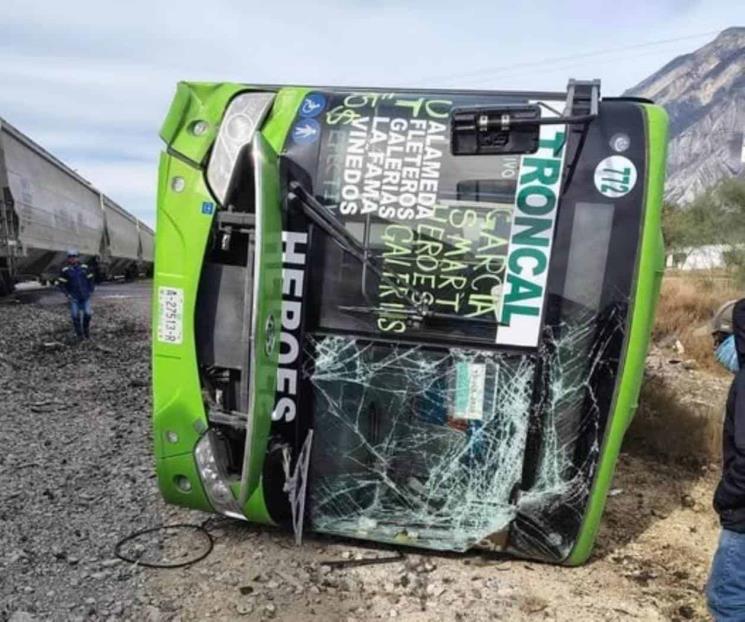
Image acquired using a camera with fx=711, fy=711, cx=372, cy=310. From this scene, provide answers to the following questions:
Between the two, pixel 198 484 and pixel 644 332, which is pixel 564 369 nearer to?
pixel 644 332

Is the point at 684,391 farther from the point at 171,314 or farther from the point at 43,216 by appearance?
the point at 43,216

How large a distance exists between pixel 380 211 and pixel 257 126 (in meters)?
0.72

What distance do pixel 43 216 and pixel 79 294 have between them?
26.9 ft

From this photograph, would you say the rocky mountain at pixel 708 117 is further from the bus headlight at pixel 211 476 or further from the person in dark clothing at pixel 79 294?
the bus headlight at pixel 211 476

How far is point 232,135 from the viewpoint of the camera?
10.8 ft

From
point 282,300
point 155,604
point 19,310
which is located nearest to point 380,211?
point 282,300

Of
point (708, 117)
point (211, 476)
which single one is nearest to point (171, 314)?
point (211, 476)

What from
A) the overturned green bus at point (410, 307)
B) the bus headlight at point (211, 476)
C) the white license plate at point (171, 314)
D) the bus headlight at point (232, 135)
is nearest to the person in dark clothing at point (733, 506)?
the overturned green bus at point (410, 307)

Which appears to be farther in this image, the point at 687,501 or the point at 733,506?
the point at 687,501

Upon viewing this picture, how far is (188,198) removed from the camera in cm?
329

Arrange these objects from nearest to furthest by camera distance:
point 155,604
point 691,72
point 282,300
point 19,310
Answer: point 155,604, point 282,300, point 19,310, point 691,72

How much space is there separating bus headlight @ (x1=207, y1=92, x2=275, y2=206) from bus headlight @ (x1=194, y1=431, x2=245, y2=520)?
3.71 feet

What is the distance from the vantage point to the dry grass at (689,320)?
1130 cm

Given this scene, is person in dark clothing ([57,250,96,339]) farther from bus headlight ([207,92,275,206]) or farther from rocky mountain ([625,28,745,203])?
rocky mountain ([625,28,745,203])
